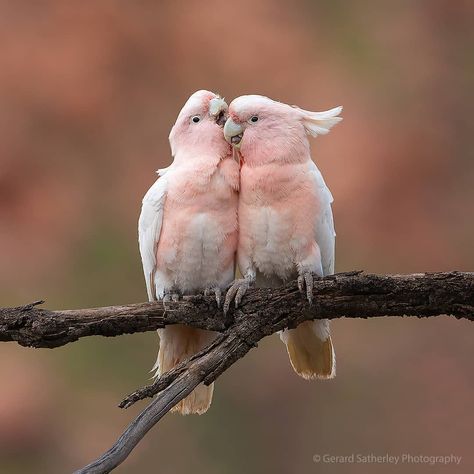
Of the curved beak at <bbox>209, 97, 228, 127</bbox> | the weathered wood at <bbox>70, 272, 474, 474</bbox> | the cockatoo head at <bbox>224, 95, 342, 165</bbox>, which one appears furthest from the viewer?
the curved beak at <bbox>209, 97, 228, 127</bbox>

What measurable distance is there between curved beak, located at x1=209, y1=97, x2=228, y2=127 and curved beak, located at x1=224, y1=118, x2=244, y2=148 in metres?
0.08

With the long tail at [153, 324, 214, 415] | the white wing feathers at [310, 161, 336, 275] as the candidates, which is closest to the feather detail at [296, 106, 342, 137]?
the white wing feathers at [310, 161, 336, 275]

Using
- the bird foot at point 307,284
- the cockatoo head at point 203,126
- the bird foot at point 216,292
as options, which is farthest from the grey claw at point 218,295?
the cockatoo head at point 203,126

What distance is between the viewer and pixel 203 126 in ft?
11.2

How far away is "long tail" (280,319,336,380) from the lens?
11.2ft

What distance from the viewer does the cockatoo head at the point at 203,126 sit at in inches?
133

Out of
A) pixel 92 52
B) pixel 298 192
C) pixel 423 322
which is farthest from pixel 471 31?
pixel 298 192

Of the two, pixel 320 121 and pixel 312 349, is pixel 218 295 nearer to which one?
pixel 312 349

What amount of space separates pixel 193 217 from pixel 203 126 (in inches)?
15.9

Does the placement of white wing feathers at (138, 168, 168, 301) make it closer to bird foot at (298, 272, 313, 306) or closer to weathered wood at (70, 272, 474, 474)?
weathered wood at (70, 272, 474, 474)

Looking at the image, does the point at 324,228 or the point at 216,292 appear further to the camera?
the point at 324,228

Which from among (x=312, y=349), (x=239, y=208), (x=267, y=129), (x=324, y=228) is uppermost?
(x=267, y=129)

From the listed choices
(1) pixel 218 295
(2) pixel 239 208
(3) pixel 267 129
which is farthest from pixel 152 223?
(3) pixel 267 129

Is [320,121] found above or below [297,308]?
above
